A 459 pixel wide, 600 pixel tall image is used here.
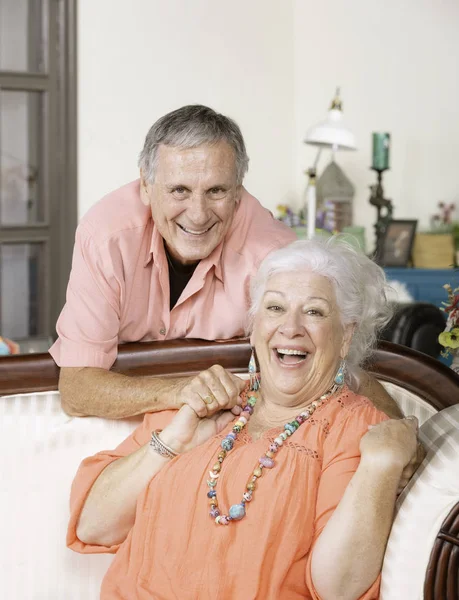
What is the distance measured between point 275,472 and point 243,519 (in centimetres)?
11

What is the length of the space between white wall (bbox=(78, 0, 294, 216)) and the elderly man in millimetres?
2539

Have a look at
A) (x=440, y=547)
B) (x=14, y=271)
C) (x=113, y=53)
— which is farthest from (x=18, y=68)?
(x=440, y=547)

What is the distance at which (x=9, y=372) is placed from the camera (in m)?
2.01

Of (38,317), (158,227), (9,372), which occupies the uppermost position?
(158,227)

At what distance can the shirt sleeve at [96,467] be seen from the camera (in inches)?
70.6

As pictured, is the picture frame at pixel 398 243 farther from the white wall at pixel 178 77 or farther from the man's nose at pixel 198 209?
the man's nose at pixel 198 209

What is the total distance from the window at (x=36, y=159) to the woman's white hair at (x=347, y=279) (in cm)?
282

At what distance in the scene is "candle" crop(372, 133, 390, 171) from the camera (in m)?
4.38

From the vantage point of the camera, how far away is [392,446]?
59.9 inches

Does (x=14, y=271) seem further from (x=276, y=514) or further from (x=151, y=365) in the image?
(x=276, y=514)

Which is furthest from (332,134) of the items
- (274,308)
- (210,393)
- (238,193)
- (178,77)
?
(210,393)

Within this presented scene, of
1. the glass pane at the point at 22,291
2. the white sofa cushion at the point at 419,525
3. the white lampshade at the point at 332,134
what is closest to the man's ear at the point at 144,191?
the white sofa cushion at the point at 419,525

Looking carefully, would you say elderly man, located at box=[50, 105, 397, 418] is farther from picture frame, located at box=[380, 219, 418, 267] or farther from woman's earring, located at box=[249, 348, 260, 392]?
picture frame, located at box=[380, 219, 418, 267]

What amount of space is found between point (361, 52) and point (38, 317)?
2.31 m
